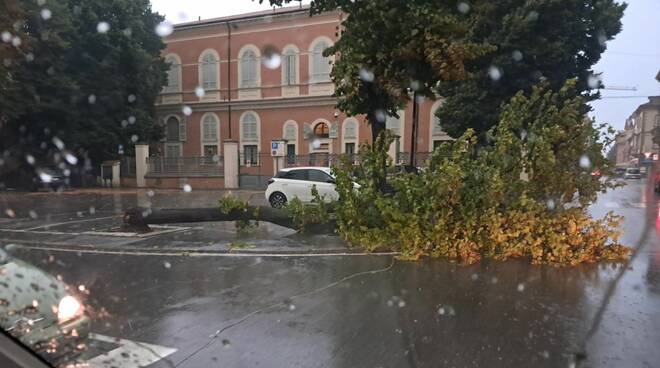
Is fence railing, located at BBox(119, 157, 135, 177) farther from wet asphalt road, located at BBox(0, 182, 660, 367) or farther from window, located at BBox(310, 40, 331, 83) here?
wet asphalt road, located at BBox(0, 182, 660, 367)

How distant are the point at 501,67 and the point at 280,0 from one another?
13.5m

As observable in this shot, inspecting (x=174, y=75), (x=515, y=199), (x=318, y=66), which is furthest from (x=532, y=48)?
(x=174, y=75)

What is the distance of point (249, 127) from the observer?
37.5 metres

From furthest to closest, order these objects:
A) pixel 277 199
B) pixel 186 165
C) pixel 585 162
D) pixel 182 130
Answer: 1. pixel 182 130
2. pixel 186 165
3. pixel 277 199
4. pixel 585 162

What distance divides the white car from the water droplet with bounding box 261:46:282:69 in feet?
65.0

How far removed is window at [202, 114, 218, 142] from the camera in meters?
38.7

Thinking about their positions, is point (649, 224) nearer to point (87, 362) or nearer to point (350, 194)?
point (350, 194)

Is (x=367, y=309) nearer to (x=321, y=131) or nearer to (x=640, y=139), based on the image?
(x=321, y=131)

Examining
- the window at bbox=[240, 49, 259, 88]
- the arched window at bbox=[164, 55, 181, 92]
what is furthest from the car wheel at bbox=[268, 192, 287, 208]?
the arched window at bbox=[164, 55, 181, 92]

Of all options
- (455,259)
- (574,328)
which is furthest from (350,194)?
(574,328)

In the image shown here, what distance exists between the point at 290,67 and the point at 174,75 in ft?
34.8

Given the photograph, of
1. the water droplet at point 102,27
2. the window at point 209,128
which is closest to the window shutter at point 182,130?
the window at point 209,128

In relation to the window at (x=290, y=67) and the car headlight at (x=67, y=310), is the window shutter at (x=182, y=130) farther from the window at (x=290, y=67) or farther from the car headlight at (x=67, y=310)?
the car headlight at (x=67, y=310)

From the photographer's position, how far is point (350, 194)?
31.2 feet
